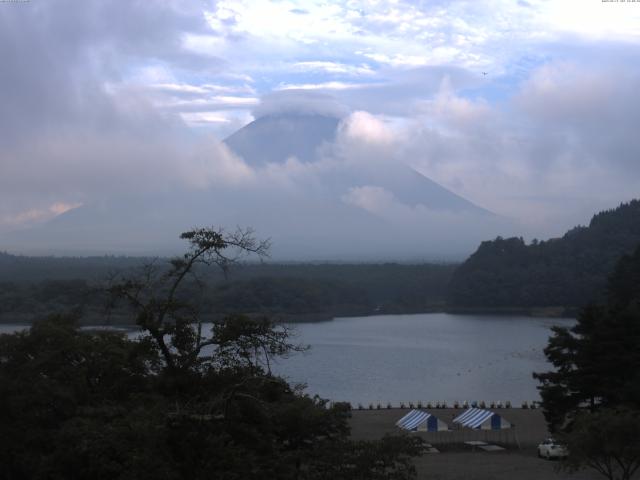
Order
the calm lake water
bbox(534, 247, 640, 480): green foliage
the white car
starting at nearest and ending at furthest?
the white car
bbox(534, 247, 640, 480): green foliage
the calm lake water

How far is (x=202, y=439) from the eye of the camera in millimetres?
4480

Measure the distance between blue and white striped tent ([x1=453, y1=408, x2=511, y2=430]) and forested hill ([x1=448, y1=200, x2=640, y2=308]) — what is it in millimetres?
33975

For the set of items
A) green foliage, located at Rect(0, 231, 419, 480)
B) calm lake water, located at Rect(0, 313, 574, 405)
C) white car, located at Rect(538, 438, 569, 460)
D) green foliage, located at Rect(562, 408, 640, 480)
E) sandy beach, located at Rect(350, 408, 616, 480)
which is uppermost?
green foliage, located at Rect(0, 231, 419, 480)

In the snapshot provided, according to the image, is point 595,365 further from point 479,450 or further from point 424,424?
point 424,424

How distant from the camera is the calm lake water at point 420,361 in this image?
67.6 feet

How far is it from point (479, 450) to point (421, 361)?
1398 centimetres

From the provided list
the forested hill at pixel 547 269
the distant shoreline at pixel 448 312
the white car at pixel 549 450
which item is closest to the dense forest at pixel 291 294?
the distant shoreline at pixel 448 312

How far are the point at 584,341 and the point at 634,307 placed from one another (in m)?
1.19

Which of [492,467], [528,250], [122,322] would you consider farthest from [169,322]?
[528,250]

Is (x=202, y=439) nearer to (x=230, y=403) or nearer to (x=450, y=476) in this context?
(x=230, y=403)

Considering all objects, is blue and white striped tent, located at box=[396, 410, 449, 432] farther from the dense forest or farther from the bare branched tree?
the dense forest

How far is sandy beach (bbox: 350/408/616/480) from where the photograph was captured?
10750 mm

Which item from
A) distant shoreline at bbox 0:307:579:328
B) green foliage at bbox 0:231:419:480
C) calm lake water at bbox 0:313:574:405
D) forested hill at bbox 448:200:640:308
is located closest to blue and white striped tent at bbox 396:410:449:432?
calm lake water at bbox 0:313:574:405

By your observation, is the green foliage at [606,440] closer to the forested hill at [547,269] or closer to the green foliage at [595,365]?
the green foliage at [595,365]
